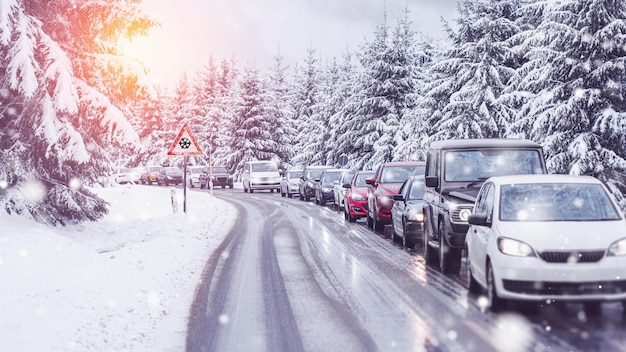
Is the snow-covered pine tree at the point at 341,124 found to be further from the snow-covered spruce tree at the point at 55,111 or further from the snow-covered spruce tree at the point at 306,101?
the snow-covered spruce tree at the point at 55,111

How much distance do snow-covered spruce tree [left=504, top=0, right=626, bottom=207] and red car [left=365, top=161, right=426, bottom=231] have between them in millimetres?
5405

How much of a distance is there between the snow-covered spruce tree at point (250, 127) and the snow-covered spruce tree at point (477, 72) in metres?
32.8

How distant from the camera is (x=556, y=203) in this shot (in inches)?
359

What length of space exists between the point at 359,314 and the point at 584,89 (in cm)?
1731

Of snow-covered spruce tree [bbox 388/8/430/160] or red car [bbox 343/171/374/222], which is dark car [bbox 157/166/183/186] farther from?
red car [bbox 343/171/374/222]

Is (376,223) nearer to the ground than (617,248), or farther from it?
nearer to the ground

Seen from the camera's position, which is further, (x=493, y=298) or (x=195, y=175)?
(x=195, y=175)

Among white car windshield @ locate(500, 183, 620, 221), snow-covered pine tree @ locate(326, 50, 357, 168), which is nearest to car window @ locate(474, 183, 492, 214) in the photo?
white car windshield @ locate(500, 183, 620, 221)

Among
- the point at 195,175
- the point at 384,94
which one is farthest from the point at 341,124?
the point at 195,175

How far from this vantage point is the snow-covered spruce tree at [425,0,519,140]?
34906mm

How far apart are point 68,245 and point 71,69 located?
14.6 feet

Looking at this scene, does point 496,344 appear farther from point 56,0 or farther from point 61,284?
point 56,0

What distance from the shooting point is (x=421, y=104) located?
38125 mm

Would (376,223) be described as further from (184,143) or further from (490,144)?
(490,144)
